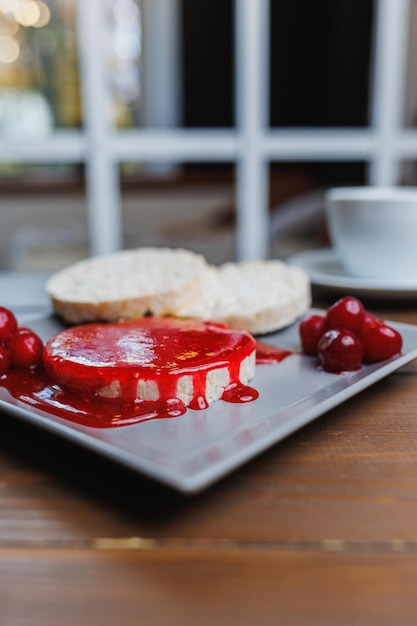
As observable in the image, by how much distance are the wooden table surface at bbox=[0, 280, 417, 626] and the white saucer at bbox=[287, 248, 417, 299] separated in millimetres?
438

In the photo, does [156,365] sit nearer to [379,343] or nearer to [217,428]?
[217,428]

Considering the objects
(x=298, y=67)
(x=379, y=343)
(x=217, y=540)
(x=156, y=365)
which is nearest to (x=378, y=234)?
(x=379, y=343)

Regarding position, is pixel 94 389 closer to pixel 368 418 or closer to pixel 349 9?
pixel 368 418

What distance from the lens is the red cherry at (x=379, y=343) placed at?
1.78ft

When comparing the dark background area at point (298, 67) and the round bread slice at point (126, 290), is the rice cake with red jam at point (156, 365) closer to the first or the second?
the round bread slice at point (126, 290)

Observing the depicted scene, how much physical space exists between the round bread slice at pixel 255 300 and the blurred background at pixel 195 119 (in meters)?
0.53

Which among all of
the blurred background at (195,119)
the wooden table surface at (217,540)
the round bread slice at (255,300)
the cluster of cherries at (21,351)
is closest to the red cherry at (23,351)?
the cluster of cherries at (21,351)

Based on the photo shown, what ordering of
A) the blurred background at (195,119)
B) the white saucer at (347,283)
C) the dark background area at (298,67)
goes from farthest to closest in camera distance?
the dark background area at (298,67), the blurred background at (195,119), the white saucer at (347,283)

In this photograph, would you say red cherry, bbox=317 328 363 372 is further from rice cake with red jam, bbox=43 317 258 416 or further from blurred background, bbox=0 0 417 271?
blurred background, bbox=0 0 417 271

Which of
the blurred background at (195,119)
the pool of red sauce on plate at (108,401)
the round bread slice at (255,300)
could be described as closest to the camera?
the pool of red sauce on plate at (108,401)

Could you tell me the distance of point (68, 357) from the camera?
18.4 inches

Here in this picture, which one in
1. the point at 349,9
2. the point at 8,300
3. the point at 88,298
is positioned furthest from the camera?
the point at 349,9

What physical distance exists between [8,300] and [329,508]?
0.67m

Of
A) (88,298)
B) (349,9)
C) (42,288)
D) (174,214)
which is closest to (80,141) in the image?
(42,288)
